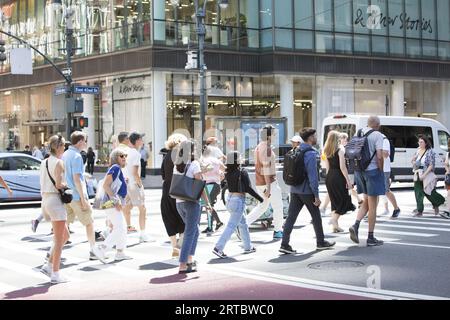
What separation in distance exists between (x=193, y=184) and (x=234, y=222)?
179 centimetres

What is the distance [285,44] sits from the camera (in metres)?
37.0

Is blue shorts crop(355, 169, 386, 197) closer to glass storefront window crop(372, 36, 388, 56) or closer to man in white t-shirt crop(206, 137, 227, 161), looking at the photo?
man in white t-shirt crop(206, 137, 227, 161)

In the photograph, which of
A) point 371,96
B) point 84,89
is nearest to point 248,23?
point 371,96

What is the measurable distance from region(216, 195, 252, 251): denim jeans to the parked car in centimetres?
960

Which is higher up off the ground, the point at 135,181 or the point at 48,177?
the point at 48,177

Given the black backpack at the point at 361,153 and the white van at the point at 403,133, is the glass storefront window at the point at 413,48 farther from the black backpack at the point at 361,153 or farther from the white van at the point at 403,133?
the black backpack at the point at 361,153

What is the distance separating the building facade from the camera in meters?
35.1

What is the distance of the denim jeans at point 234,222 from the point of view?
1036 cm

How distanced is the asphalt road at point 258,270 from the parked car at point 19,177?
647cm

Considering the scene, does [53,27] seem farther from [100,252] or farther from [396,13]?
[100,252]

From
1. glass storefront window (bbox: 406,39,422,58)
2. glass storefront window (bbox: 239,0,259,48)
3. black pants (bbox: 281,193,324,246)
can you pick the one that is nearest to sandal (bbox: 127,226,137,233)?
black pants (bbox: 281,193,324,246)

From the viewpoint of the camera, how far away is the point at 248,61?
37.1 m
